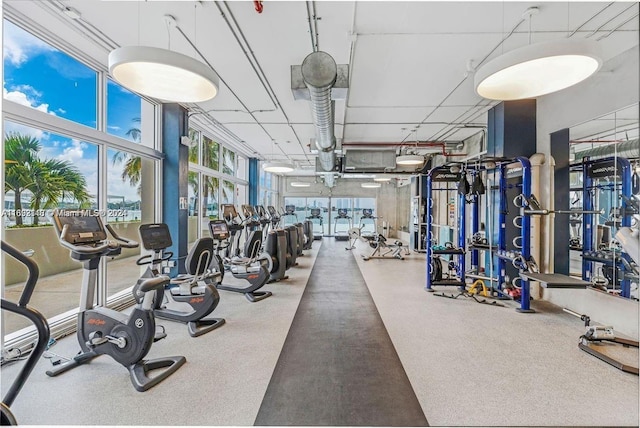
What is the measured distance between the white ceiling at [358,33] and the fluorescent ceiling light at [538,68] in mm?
824

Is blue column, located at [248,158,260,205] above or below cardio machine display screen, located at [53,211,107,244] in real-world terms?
above

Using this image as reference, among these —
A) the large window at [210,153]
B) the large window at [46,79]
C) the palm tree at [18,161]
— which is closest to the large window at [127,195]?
the large window at [46,79]

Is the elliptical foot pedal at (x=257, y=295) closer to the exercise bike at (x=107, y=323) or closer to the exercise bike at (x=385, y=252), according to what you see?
the exercise bike at (x=107, y=323)

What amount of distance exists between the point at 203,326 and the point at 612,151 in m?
5.63

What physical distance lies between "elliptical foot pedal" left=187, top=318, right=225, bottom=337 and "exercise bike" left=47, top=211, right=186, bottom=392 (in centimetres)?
62

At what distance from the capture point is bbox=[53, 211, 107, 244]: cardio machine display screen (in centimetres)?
263

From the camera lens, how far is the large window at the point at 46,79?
3082 millimetres

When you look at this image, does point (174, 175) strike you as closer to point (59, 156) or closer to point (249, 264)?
point (59, 156)

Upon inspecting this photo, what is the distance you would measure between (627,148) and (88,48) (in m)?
6.40

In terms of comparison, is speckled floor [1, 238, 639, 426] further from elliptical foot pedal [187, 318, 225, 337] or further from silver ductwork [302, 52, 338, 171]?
silver ductwork [302, 52, 338, 171]

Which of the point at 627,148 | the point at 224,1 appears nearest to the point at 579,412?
the point at 627,148

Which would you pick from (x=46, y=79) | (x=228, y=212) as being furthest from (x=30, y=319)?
(x=228, y=212)

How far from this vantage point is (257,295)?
5008mm

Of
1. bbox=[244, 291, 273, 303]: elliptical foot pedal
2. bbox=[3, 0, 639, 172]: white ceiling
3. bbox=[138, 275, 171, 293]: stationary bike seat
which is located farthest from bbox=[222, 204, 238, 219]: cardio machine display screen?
bbox=[138, 275, 171, 293]: stationary bike seat
